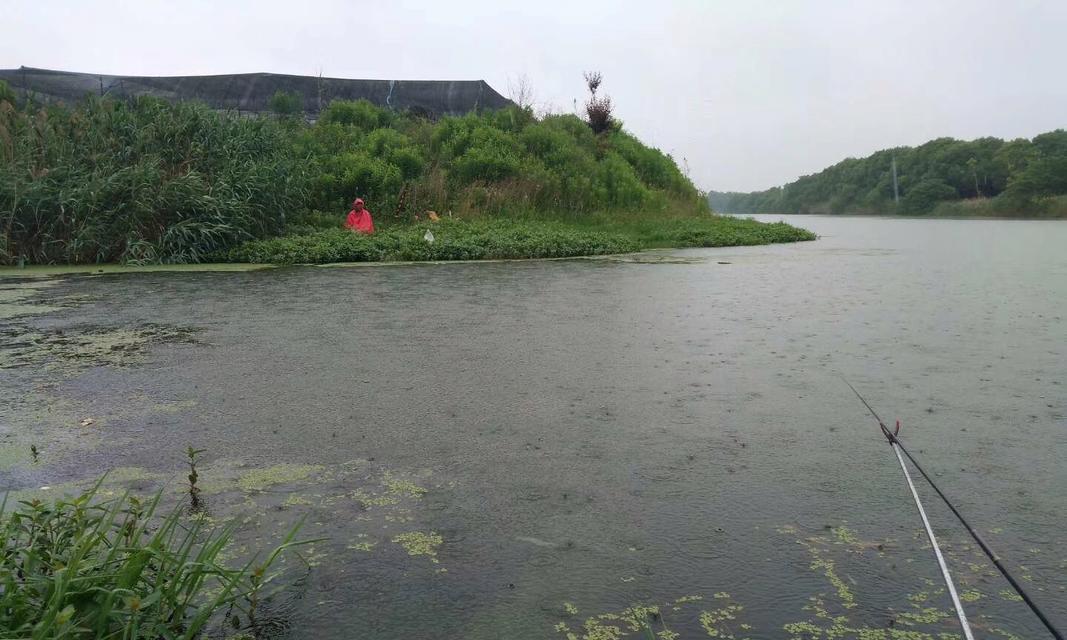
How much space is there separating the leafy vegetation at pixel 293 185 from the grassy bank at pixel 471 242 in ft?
0.12

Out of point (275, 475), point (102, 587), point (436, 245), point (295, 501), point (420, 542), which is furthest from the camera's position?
point (436, 245)

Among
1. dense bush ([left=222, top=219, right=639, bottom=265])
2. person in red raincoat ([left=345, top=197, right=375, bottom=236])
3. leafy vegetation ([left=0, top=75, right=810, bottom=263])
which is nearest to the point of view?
leafy vegetation ([left=0, top=75, right=810, bottom=263])

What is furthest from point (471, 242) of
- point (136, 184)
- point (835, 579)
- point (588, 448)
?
point (835, 579)

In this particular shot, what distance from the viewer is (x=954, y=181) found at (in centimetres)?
5741

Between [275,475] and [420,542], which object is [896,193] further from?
[420,542]

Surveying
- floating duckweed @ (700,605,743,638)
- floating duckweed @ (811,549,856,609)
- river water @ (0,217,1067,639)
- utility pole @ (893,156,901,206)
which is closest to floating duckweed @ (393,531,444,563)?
river water @ (0,217,1067,639)

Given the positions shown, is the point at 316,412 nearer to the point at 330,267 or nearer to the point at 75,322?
the point at 75,322

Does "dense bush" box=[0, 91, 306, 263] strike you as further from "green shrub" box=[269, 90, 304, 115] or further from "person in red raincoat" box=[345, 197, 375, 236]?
"green shrub" box=[269, 90, 304, 115]

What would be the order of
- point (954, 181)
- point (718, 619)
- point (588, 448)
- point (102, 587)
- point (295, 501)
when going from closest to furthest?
point (102, 587) → point (718, 619) → point (295, 501) → point (588, 448) → point (954, 181)

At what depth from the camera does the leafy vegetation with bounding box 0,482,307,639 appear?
5.12 feet

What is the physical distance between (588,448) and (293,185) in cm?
1139

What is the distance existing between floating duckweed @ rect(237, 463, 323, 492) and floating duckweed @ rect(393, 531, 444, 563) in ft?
2.10

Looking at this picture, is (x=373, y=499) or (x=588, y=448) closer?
(x=373, y=499)

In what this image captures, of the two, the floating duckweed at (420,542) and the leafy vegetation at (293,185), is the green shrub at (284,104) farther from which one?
the floating duckweed at (420,542)
